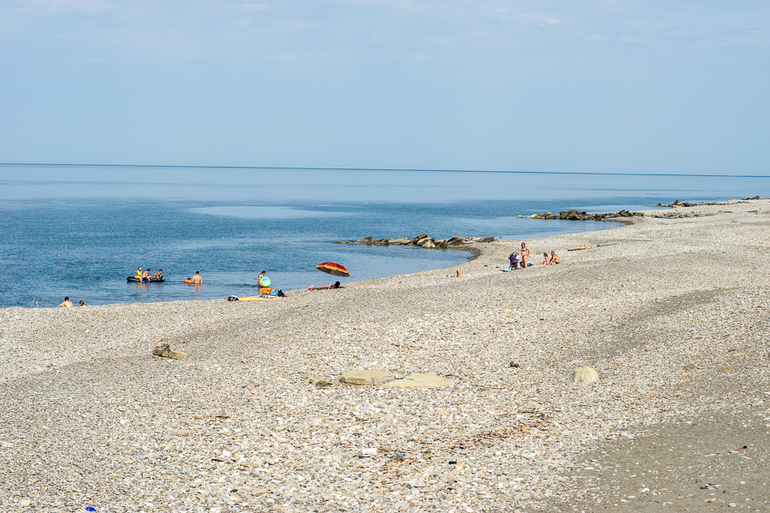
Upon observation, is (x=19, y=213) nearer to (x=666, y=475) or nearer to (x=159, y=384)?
(x=159, y=384)

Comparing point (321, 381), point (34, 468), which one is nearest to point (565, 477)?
point (321, 381)

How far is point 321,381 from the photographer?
16000 mm

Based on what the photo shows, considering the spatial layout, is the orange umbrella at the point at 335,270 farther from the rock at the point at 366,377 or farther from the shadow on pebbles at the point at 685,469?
the shadow on pebbles at the point at 685,469

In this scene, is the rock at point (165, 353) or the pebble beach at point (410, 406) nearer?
the pebble beach at point (410, 406)

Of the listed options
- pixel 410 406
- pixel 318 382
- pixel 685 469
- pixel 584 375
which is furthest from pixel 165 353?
pixel 685 469

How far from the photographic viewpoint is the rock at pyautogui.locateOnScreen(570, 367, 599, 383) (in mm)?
15953

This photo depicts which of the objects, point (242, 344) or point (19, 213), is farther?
point (19, 213)

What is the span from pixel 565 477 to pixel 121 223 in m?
93.6

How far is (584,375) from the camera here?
52.6 ft

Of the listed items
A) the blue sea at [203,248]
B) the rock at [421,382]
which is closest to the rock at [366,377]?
the rock at [421,382]

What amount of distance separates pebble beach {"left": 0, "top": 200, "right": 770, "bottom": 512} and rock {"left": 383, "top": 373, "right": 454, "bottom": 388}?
4.0 inches

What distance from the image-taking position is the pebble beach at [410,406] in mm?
10289

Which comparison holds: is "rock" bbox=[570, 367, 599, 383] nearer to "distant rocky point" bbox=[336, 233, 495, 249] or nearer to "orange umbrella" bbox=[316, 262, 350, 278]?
"orange umbrella" bbox=[316, 262, 350, 278]

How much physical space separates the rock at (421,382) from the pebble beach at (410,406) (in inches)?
4.0
